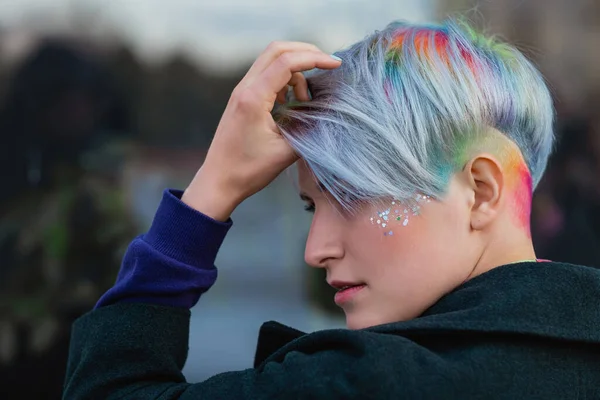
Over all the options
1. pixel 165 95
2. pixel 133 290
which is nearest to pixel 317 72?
pixel 133 290

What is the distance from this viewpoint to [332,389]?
80 centimetres

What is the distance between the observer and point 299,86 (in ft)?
3.32

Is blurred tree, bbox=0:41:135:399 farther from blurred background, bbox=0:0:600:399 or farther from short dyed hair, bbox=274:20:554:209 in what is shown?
short dyed hair, bbox=274:20:554:209

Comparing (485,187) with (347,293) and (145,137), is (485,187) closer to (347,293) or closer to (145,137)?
(347,293)

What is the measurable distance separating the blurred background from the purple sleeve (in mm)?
1539

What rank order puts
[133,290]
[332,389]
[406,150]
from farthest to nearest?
[133,290] → [406,150] → [332,389]

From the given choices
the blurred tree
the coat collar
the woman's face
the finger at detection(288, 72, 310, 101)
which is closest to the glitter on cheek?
the woman's face

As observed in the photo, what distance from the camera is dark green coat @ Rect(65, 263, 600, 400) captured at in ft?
2.59

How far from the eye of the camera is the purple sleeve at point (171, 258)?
3.28 ft

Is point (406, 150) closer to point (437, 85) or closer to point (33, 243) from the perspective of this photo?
point (437, 85)

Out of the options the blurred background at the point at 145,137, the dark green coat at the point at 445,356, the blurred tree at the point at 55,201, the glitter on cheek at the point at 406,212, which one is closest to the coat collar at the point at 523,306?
the dark green coat at the point at 445,356

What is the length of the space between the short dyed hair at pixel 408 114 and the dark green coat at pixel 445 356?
16 centimetres

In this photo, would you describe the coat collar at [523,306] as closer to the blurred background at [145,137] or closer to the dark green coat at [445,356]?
the dark green coat at [445,356]

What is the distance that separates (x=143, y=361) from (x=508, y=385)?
467mm
